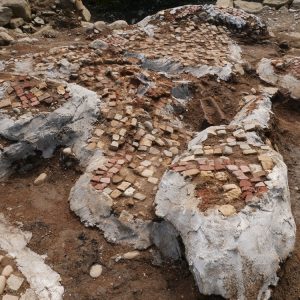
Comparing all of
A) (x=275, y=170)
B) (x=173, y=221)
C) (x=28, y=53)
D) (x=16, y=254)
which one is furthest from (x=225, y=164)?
(x=28, y=53)

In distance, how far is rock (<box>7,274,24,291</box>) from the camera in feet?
11.7

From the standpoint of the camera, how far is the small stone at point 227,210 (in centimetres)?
354

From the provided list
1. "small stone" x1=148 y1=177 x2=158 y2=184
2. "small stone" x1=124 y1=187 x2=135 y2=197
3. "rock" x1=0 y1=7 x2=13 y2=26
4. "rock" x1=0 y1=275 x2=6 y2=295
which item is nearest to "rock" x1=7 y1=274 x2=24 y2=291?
"rock" x1=0 y1=275 x2=6 y2=295

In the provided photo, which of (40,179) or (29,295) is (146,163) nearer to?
(40,179)

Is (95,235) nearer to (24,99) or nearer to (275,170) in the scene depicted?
(275,170)

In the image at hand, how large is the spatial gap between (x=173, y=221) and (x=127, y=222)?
1.87 ft

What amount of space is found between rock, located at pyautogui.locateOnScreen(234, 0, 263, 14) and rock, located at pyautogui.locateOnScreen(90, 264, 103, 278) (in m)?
10.7

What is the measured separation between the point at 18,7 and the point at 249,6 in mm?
6927

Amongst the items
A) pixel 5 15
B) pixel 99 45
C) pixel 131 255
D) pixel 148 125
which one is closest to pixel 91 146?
pixel 148 125

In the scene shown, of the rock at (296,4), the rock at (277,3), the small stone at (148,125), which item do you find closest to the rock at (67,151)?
the small stone at (148,125)

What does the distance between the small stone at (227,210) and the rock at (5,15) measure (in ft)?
27.5

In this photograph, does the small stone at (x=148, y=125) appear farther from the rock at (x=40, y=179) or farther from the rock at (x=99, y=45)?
the rock at (x=99, y=45)

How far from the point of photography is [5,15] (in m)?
9.95

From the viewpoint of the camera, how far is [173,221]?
379 centimetres
